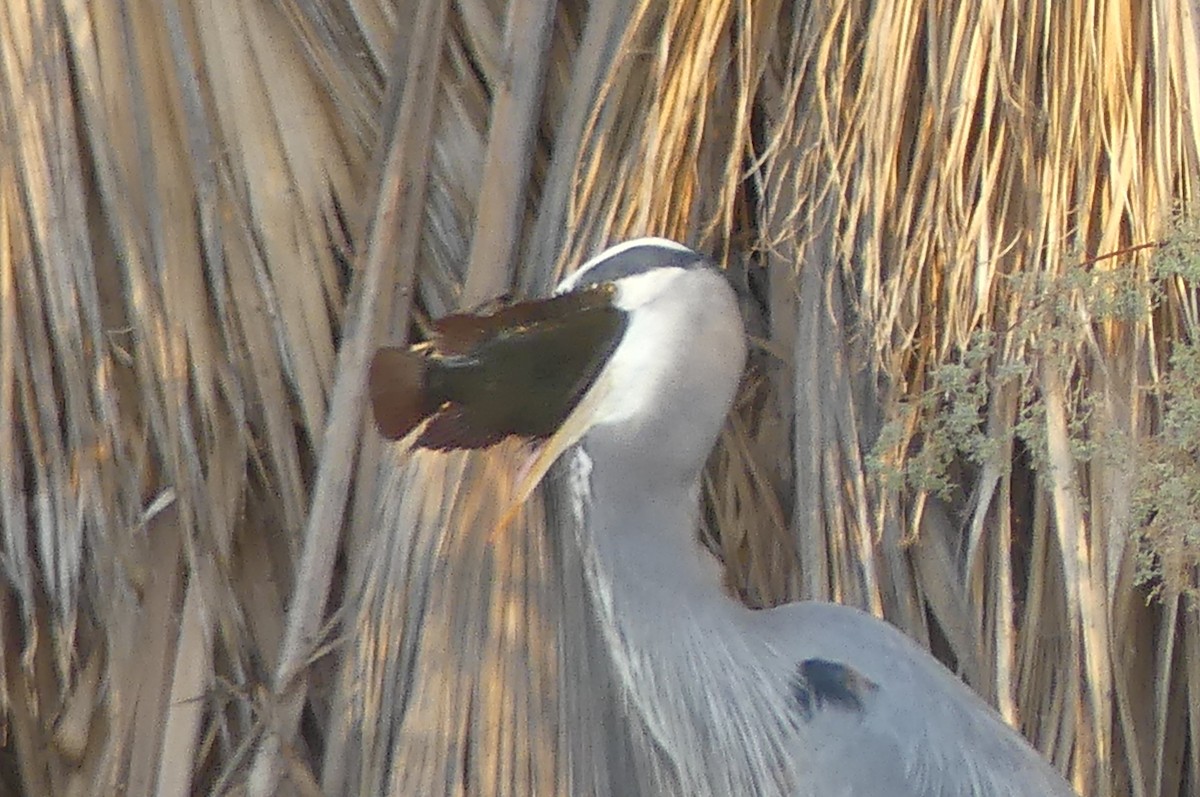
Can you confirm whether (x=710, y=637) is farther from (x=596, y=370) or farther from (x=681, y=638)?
(x=596, y=370)

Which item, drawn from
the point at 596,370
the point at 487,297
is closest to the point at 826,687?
the point at 596,370

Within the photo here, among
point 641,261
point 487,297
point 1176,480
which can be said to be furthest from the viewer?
point 487,297

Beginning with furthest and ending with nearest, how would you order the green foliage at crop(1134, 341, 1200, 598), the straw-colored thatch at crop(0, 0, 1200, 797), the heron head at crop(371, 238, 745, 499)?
the straw-colored thatch at crop(0, 0, 1200, 797) < the green foliage at crop(1134, 341, 1200, 598) < the heron head at crop(371, 238, 745, 499)

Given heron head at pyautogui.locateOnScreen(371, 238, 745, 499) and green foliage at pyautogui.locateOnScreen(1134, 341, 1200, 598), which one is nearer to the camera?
heron head at pyautogui.locateOnScreen(371, 238, 745, 499)

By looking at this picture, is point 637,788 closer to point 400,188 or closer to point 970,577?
point 970,577

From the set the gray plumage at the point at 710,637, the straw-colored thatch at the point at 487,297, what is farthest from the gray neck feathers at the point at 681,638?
the straw-colored thatch at the point at 487,297

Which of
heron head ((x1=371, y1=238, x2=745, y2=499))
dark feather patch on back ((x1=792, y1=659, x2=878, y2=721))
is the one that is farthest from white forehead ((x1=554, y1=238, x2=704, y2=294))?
dark feather patch on back ((x1=792, y1=659, x2=878, y2=721))

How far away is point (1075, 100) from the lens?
5.67 feet

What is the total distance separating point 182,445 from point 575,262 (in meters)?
0.51

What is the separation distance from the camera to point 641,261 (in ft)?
4.20

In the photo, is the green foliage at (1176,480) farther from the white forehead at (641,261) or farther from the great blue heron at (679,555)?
the white forehead at (641,261)

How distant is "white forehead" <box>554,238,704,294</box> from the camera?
128cm

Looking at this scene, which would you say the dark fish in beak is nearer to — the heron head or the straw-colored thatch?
the heron head

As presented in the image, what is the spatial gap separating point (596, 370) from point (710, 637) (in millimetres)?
245
